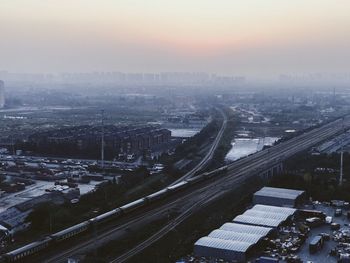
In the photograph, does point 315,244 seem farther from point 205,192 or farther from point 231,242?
point 205,192

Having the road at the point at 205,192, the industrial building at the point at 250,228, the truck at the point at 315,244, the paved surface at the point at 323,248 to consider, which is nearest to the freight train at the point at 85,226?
the road at the point at 205,192

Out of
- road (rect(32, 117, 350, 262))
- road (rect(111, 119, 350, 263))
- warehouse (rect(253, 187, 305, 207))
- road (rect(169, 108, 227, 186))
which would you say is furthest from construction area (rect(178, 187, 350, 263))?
road (rect(169, 108, 227, 186))

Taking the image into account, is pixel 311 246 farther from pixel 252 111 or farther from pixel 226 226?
pixel 252 111

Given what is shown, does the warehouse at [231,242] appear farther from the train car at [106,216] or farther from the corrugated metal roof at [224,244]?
the train car at [106,216]

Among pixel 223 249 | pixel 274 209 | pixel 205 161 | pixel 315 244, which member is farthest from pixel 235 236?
pixel 205 161

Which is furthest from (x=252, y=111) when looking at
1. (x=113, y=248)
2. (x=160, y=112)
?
(x=113, y=248)

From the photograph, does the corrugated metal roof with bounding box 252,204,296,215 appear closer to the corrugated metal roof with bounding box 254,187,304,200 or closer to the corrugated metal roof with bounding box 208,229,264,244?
the corrugated metal roof with bounding box 254,187,304,200
